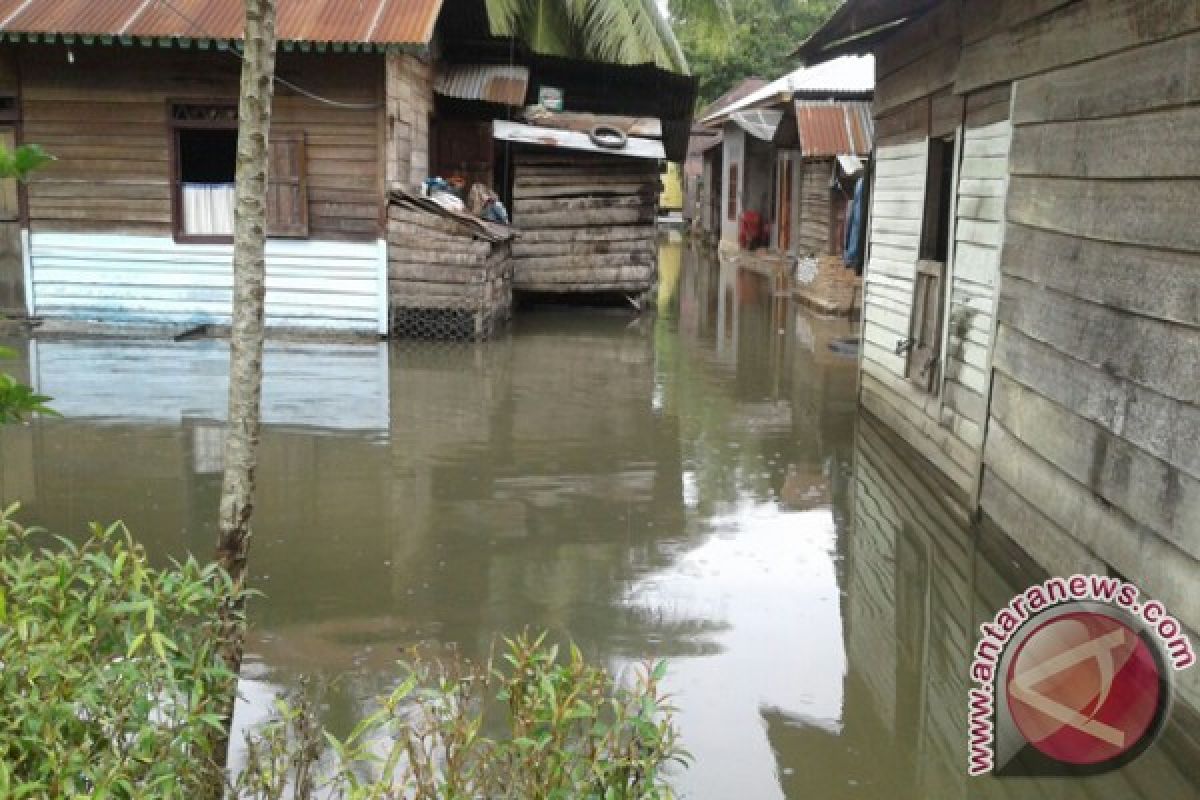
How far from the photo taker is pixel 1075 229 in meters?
5.66

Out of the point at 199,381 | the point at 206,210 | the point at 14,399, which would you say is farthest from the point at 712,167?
the point at 14,399

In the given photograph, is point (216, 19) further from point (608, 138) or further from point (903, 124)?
point (903, 124)

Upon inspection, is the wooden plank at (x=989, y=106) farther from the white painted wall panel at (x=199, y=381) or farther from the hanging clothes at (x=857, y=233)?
the hanging clothes at (x=857, y=233)

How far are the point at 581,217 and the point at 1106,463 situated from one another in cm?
1195

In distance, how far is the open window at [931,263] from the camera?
27.2 feet

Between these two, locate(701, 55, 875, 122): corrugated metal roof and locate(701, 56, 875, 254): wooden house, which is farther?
locate(701, 55, 875, 122): corrugated metal roof

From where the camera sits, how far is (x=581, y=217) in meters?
16.5

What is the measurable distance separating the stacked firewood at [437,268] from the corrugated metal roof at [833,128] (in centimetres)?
731

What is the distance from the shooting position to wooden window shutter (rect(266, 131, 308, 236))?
44.0 ft

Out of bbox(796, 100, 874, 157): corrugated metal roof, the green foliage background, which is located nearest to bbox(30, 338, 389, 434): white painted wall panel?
bbox(796, 100, 874, 157): corrugated metal roof

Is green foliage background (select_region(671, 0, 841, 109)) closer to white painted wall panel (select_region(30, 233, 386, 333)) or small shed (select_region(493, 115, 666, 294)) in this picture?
small shed (select_region(493, 115, 666, 294))

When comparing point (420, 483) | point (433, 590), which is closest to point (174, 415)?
point (420, 483)

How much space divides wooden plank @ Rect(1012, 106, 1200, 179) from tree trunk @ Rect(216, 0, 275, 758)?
11.3ft

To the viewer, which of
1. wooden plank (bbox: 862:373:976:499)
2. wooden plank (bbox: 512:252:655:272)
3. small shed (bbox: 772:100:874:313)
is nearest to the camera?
wooden plank (bbox: 862:373:976:499)
